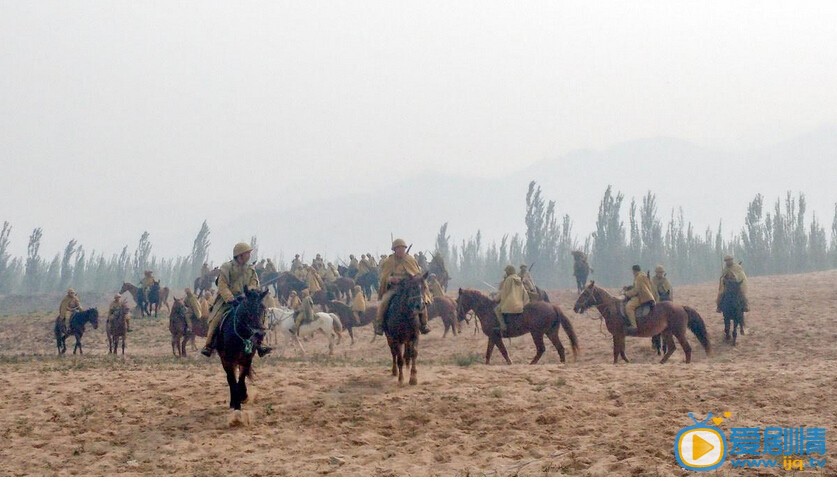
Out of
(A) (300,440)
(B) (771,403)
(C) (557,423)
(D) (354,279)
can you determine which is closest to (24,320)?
(D) (354,279)

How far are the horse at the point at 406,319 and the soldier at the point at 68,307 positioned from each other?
14630 millimetres

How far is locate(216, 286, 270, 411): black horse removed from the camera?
908 centimetres

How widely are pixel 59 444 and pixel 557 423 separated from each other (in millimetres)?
6855

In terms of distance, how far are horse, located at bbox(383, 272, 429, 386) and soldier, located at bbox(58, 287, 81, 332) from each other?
14.6 m

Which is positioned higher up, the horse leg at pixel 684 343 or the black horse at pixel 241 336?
the black horse at pixel 241 336

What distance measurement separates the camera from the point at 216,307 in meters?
9.90

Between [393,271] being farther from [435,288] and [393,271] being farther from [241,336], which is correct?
[435,288]

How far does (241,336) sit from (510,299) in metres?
7.74

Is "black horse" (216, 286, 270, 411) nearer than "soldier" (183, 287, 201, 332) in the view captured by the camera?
Yes

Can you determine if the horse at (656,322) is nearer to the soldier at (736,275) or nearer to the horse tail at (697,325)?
the horse tail at (697,325)

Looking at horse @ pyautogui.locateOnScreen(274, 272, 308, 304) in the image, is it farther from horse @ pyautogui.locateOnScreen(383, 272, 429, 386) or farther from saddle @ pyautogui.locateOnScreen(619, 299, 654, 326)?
horse @ pyautogui.locateOnScreen(383, 272, 429, 386)

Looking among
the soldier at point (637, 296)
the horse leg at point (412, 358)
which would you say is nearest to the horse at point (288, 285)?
the soldier at point (637, 296)

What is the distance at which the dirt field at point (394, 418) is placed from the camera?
7656mm

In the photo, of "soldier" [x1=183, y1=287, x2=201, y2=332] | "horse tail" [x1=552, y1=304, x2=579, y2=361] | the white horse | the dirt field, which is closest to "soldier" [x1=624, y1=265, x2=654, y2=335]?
"horse tail" [x1=552, y1=304, x2=579, y2=361]
